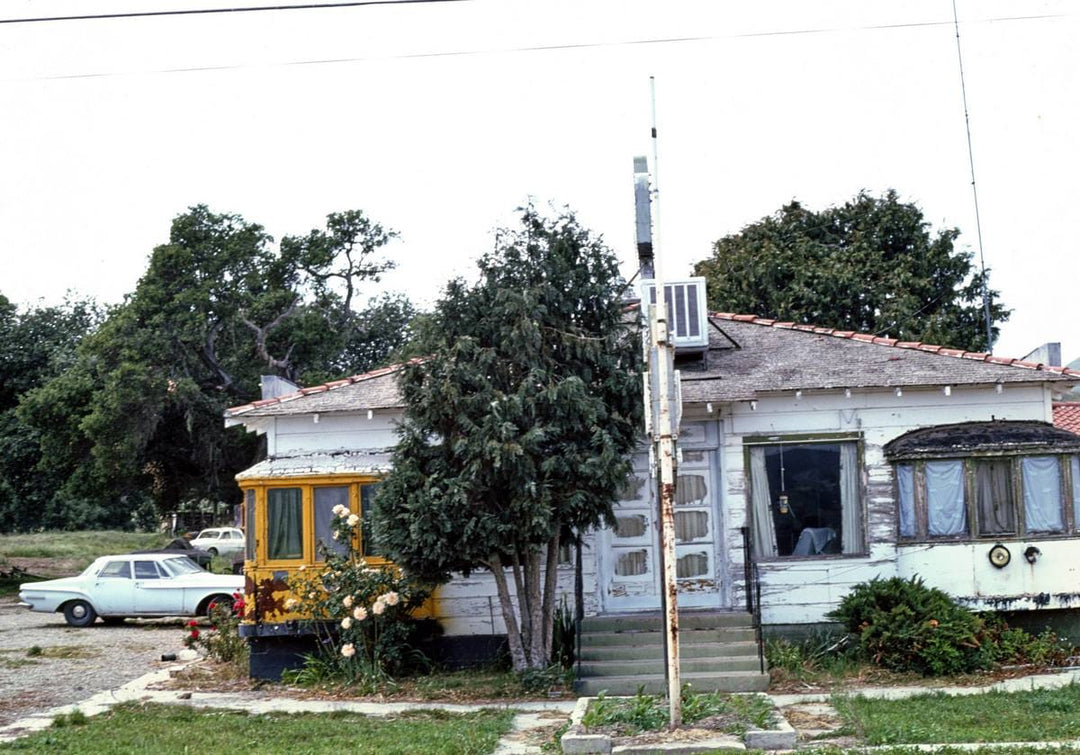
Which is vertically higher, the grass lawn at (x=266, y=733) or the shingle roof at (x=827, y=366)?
the shingle roof at (x=827, y=366)

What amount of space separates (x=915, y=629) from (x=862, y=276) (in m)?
18.0

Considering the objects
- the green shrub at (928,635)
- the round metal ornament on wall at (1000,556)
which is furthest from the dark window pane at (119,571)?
the round metal ornament on wall at (1000,556)

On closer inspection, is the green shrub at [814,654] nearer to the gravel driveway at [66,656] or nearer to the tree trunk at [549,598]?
the tree trunk at [549,598]

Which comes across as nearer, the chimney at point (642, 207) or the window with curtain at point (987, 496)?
the chimney at point (642, 207)

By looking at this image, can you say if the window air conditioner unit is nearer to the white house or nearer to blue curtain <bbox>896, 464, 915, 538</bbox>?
the white house

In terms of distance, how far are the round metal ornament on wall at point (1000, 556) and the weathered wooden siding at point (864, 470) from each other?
11cm

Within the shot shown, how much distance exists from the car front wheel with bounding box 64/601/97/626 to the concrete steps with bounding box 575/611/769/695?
13.7 meters

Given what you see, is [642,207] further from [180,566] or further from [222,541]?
[222,541]

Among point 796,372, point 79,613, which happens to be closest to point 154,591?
point 79,613

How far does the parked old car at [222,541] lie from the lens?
4632 centimetres

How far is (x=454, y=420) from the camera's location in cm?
1333

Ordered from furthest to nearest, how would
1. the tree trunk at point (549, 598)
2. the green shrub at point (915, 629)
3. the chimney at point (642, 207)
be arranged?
the tree trunk at point (549, 598) < the green shrub at point (915, 629) < the chimney at point (642, 207)

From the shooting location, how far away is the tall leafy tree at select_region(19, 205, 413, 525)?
3094 cm

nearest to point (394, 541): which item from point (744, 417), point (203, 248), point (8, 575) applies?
point (744, 417)
